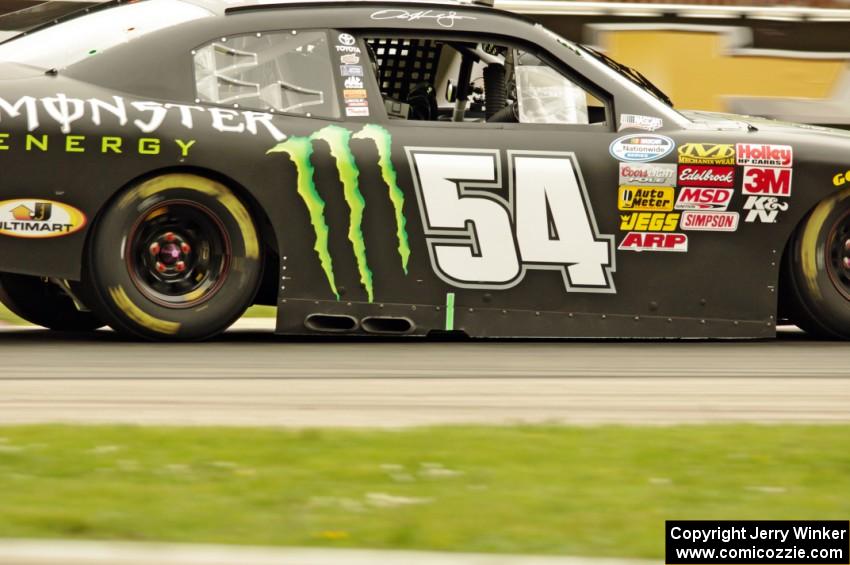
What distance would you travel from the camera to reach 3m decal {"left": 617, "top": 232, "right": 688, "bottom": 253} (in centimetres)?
783

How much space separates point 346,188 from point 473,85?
3.77 ft

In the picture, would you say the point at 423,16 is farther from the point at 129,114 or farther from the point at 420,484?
the point at 420,484

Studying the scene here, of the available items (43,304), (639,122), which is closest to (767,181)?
(639,122)

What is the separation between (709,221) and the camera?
791 centimetres

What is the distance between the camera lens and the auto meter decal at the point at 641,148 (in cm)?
785

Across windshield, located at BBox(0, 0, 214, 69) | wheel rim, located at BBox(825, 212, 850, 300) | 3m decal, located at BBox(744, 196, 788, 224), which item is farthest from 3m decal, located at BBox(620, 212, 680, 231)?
windshield, located at BBox(0, 0, 214, 69)

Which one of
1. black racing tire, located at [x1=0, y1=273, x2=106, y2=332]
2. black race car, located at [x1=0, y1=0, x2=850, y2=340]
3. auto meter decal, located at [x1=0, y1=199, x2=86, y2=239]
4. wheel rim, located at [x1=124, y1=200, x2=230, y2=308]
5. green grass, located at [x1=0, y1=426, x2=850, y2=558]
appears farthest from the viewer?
black racing tire, located at [x1=0, y1=273, x2=106, y2=332]

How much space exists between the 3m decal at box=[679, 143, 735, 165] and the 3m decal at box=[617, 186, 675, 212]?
0.18 metres

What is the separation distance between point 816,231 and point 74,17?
3.92 meters

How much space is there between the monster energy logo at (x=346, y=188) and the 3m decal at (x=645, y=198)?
1.09 metres

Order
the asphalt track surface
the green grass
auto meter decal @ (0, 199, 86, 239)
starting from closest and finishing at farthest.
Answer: the green grass
the asphalt track surface
auto meter decal @ (0, 199, 86, 239)

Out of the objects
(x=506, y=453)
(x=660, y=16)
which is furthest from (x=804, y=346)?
(x=660, y=16)

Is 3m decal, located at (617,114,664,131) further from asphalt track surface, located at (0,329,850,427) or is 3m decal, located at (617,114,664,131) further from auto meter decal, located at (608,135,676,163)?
asphalt track surface, located at (0,329,850,427)

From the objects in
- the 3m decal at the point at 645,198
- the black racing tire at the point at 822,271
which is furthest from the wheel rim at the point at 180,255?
the black racing tire at the point at 822,271
